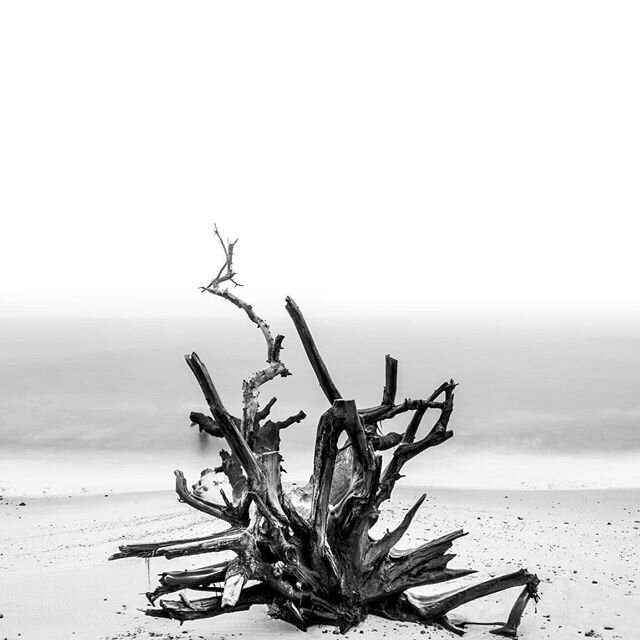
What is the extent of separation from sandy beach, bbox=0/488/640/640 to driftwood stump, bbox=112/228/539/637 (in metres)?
0.24

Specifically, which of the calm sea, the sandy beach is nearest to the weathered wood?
the sandy beach

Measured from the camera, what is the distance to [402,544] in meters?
9.72

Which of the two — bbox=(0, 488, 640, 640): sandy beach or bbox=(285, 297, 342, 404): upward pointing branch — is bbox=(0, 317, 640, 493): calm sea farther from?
bbox=(285, 297, 342, 404): upward pointing branch

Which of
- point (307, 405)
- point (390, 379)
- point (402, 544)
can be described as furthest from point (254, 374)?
point (307, 405)

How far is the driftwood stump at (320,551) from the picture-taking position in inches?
227

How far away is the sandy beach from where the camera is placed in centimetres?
639

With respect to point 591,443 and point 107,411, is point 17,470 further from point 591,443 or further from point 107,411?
point 591,443

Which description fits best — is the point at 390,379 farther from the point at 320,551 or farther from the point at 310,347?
the point at 320,551

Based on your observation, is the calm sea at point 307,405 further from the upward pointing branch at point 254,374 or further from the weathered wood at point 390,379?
the weathered wood at point 390,379

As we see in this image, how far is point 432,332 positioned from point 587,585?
7318 centimetres

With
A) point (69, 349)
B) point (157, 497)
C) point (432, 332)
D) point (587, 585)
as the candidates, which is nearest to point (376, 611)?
point (587, 585)

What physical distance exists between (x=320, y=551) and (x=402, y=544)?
12.8 ft

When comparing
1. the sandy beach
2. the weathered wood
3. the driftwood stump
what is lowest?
the sandy beach

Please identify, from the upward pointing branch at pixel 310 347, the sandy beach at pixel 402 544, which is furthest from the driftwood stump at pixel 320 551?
the sandy beach at pixel 402 544
